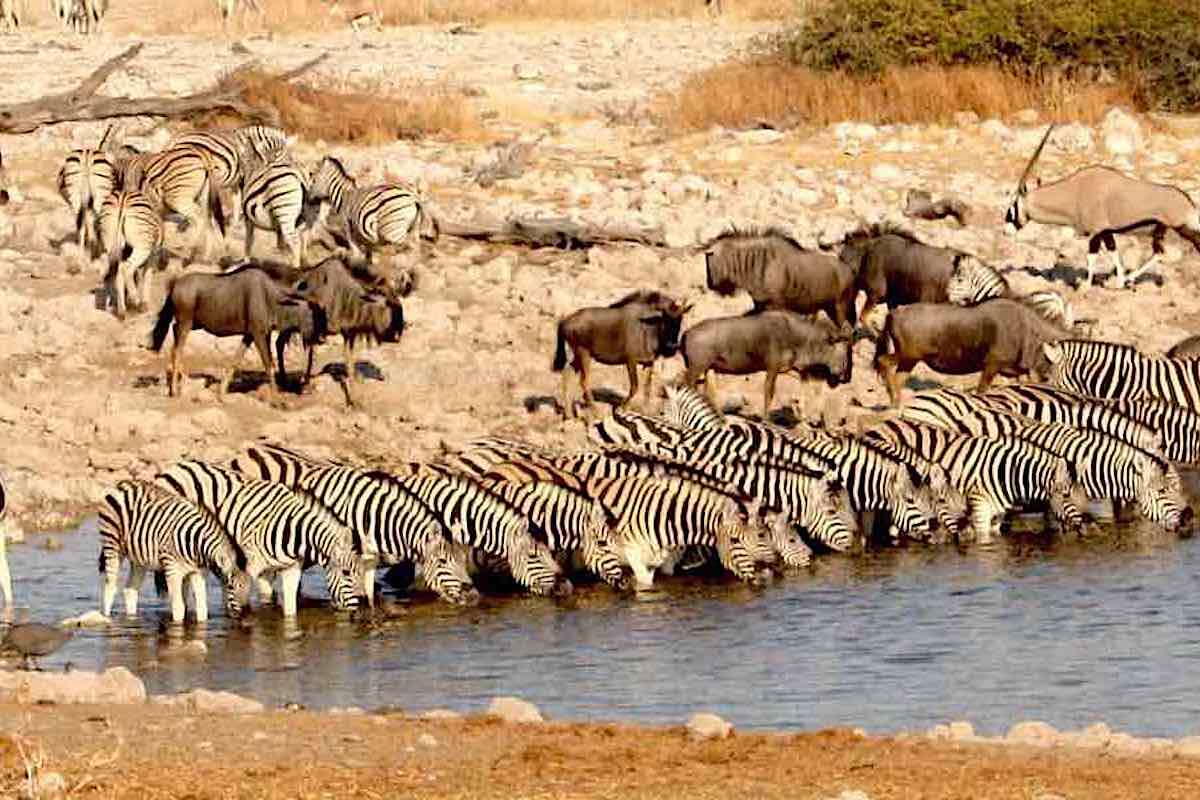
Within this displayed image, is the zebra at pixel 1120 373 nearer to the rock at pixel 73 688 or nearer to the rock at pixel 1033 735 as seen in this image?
the rock at pixel 1033 735

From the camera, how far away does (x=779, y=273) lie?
2148 centimetres

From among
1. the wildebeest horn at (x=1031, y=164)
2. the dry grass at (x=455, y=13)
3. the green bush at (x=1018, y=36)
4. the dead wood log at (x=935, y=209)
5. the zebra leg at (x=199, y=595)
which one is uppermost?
the dry grass at (x=455, y=13)

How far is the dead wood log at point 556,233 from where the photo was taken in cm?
2345

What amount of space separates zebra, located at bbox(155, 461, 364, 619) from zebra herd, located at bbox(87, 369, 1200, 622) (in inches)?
0.4

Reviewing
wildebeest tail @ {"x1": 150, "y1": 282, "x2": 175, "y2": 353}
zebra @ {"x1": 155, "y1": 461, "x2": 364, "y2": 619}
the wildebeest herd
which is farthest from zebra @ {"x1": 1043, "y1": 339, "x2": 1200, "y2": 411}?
zebra @ {"x1": 155, "y1": 461, "x2": 364, "y2": 619}

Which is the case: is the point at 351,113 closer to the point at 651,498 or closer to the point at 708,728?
the point at 651,498

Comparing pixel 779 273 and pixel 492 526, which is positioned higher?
pixel 779 273

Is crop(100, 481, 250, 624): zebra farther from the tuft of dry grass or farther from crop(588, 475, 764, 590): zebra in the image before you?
the tuft of dry grass

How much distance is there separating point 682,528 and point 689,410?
237cm

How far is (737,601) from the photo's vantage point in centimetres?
1551

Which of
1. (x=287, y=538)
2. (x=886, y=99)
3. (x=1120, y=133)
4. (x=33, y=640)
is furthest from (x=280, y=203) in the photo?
(x=33, y=640)

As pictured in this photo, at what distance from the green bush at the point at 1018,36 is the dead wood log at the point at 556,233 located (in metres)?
6.91

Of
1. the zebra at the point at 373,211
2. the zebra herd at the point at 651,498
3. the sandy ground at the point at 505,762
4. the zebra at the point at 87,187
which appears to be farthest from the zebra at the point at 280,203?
the sandy ground at the point at 505,762

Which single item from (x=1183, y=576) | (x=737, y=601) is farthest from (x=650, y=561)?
(x=1183, y=576)
